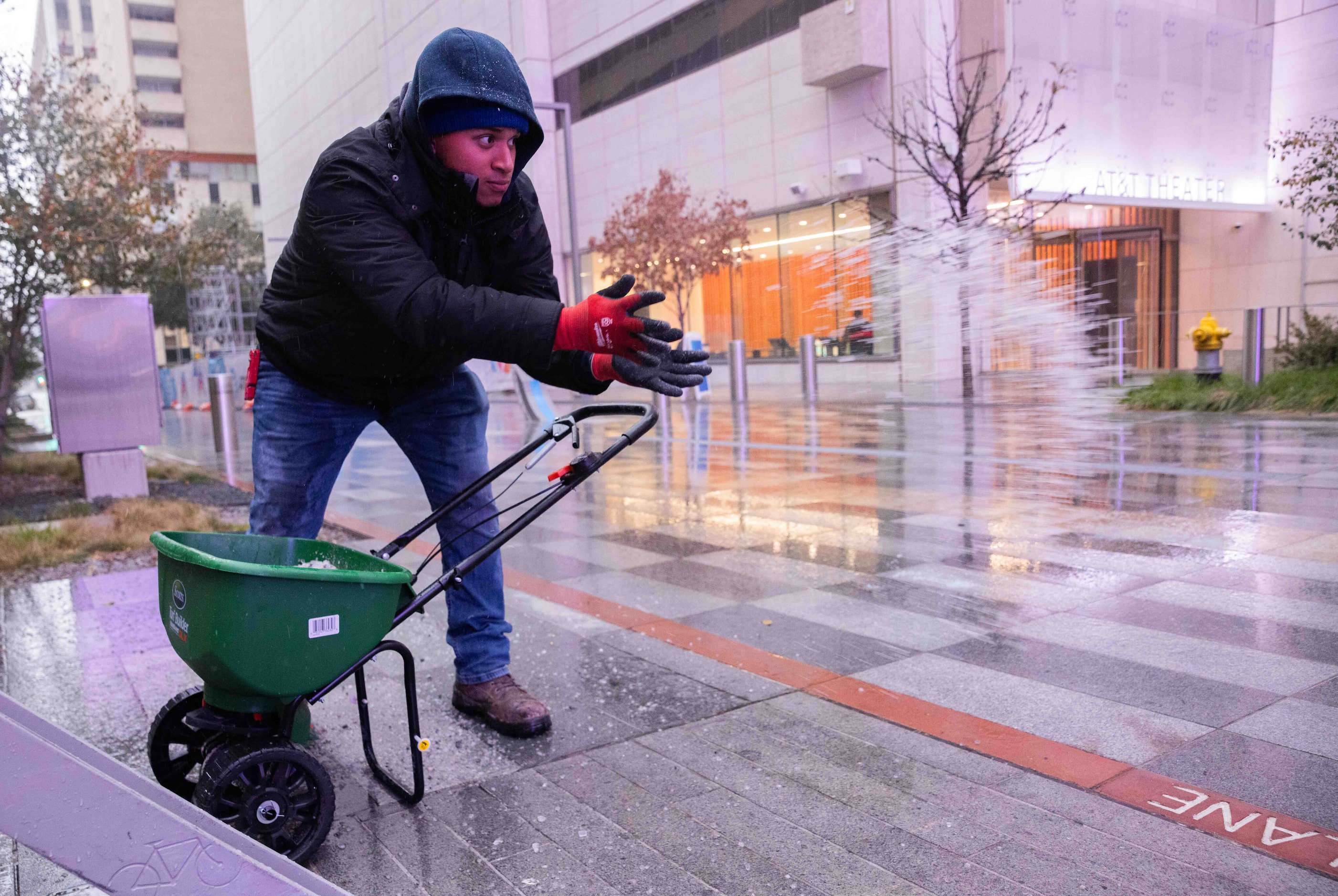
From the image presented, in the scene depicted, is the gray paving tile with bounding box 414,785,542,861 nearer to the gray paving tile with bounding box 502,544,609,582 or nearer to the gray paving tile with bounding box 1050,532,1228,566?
the gray paving tile with bounding box 502,544,609,582

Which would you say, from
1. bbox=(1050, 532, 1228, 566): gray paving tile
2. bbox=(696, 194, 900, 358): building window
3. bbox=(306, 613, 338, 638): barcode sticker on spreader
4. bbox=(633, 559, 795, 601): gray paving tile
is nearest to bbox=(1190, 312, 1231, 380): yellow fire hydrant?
bbox=(696, 194, 900, 358): building window

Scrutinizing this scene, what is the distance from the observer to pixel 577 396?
25234 millimetres

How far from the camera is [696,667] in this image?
383 centimetres

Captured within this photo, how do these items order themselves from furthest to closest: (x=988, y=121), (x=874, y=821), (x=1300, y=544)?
(x=988, y=121)
(x=1300, y=544)
(x=874, y=821)

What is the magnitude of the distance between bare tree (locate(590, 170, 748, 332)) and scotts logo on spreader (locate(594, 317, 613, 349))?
21.2 meters

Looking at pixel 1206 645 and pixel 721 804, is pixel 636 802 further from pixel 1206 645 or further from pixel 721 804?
pixel 1206 645

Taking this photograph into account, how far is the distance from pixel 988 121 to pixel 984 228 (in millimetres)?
9838

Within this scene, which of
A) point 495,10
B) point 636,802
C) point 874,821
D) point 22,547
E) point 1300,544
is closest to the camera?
point 874,821

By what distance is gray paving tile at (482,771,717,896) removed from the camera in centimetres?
234

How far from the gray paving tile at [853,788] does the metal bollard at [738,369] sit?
1693 cm

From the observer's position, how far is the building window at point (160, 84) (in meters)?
75.5

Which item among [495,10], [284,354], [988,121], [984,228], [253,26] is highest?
[253,26]

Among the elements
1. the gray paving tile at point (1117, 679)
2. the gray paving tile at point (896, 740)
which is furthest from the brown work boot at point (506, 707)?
the gray paving tile at point (1117, 679)

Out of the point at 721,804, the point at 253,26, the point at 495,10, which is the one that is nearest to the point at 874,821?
the point at 721,804
